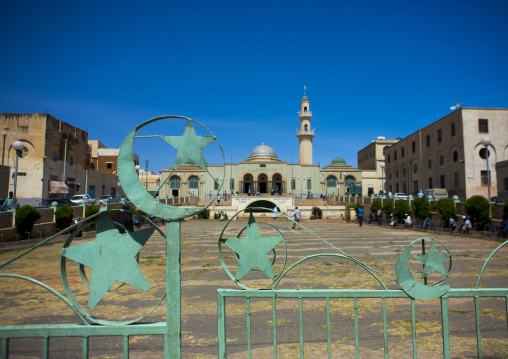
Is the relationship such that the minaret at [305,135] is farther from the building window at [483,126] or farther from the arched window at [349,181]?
the building window at [483,126]

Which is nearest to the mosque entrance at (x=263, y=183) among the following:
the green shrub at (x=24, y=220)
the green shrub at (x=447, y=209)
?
the green shrub at (x=447, y=209)

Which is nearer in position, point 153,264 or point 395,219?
point 153,264

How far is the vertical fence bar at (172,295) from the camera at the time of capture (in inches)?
64.0

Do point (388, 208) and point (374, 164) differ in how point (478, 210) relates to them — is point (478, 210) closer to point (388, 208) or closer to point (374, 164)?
point (388, 208)

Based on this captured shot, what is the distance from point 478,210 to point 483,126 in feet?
45.9

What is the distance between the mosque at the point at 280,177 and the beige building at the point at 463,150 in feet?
41.7

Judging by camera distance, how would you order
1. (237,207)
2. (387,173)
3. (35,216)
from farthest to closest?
(387,173) < (237,207) < (35,216)

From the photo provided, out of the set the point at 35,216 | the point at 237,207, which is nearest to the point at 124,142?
the point at 35,216

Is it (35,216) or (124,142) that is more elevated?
(124,142)

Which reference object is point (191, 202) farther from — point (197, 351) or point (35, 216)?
point (197, 351)

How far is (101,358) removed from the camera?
310 cm

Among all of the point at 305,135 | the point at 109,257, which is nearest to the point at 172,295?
the point at 109,257

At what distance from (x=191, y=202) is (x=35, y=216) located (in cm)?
2073

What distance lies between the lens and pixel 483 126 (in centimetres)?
2417
